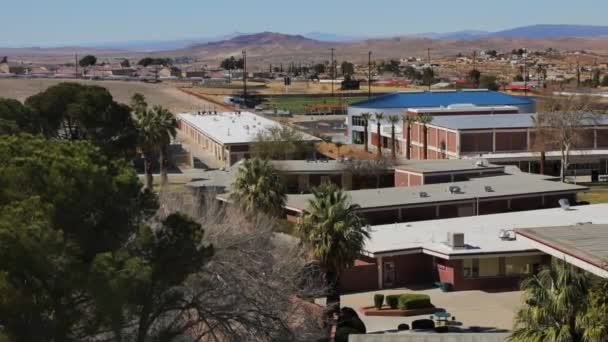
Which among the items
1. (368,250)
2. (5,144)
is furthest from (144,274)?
(368,250)

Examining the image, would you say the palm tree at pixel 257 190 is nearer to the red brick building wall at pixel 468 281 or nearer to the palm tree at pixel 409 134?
the red brick building wall at pixel 468 281

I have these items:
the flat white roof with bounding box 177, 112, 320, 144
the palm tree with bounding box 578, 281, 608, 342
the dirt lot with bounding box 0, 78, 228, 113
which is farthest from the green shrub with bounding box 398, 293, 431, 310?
the dirt lot with bounding box 0, 78, 228, 113

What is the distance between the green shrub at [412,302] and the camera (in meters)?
41.8

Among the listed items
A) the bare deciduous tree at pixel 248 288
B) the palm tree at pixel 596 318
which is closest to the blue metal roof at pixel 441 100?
the bare deciduous tree at pixel 248 288

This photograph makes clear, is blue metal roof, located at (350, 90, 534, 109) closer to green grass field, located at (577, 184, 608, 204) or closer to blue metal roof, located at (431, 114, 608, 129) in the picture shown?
blue metal roof, located at (431, 114, 608, 129)

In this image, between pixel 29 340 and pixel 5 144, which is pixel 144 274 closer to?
pixel 29 340

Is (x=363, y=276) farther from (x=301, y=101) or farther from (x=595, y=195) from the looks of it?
(x=301, y=101)

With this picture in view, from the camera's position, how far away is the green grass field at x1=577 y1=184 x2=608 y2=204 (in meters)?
66.0

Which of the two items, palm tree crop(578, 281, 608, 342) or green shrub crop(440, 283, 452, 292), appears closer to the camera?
palm tree crop(578, 281, 608, 342)

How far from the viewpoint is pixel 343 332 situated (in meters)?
35.6

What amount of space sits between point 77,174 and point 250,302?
24.0 ft

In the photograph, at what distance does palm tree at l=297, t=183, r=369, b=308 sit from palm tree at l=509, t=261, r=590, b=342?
14846mm

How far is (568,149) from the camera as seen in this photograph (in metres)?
76.8

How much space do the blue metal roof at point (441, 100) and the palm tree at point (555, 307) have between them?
84913mm
